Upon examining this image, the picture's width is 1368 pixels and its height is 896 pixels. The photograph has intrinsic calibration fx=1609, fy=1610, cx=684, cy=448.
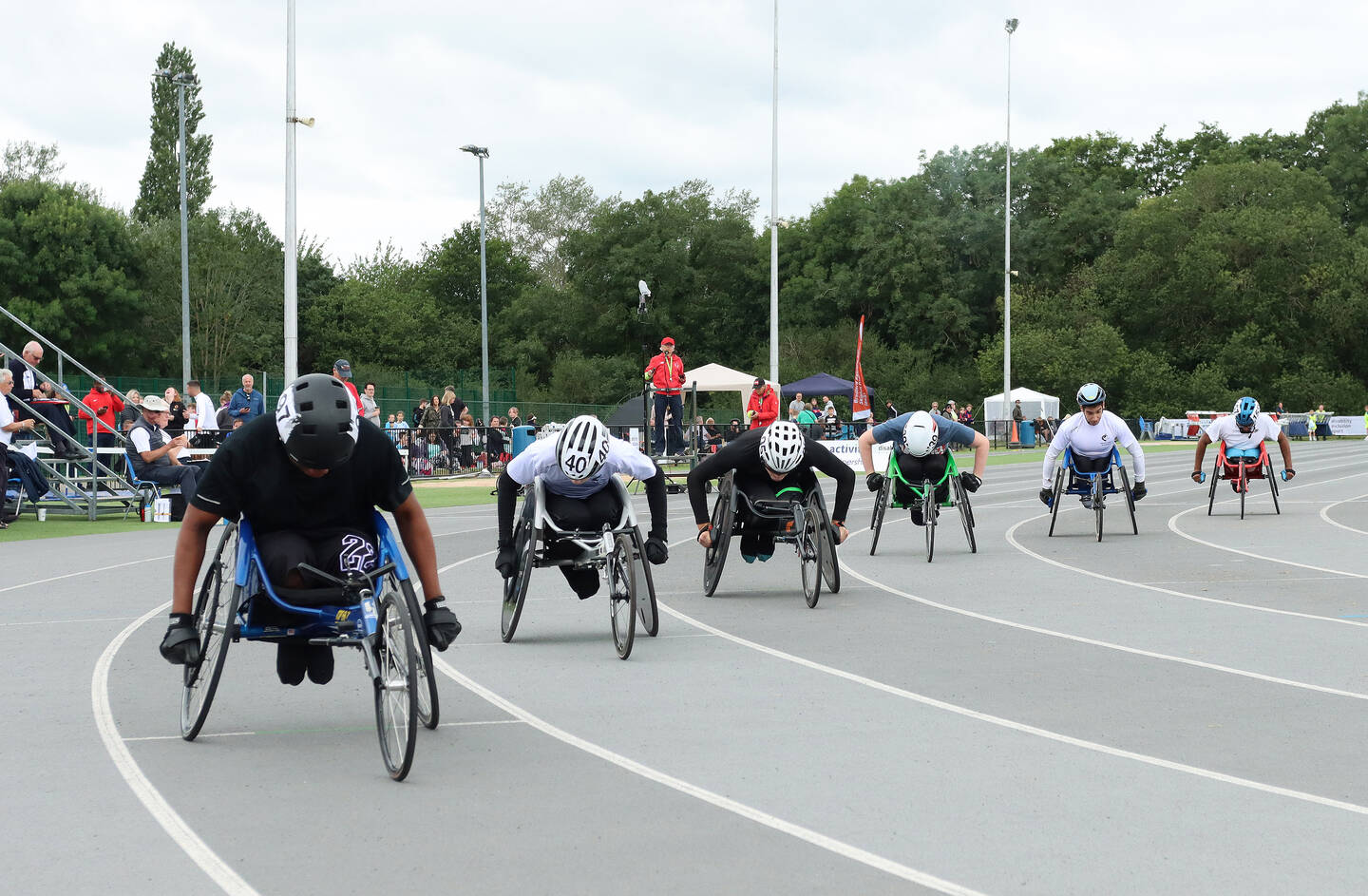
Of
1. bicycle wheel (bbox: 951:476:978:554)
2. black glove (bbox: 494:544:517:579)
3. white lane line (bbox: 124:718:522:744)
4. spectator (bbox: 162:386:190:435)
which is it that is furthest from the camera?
spectator (bbox: 162:386:190:435)

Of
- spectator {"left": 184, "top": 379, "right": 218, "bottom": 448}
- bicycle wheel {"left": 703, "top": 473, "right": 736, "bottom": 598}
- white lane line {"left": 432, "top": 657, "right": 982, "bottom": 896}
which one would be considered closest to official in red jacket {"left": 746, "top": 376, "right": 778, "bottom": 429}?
spectator {"left": 184, "top": 379, "right": 218, "bottom": 448}

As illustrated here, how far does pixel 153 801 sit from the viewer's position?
598 centimetres

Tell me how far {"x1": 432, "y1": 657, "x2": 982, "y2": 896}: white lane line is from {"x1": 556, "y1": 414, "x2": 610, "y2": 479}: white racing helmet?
1.84 metres

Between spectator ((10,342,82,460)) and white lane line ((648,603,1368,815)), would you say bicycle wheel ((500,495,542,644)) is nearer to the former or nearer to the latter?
white lane line ((648,603,1368,815))

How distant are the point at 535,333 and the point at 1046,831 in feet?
261

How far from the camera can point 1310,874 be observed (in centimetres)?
493

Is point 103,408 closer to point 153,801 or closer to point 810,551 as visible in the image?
point 810,551

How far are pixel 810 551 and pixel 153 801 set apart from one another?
23.3 feet

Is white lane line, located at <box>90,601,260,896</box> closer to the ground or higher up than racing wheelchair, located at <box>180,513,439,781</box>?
closer to the ground

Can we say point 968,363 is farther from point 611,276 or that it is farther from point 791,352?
point 611,276

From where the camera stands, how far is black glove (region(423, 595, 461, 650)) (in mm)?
6359

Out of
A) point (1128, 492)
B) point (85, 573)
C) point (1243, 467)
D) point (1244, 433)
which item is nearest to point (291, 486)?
point (85, 573)

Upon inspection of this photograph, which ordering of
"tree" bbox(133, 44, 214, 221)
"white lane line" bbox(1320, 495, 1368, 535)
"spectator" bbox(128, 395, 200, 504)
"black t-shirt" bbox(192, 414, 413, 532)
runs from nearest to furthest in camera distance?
"black t-shirt" bbox(192, 414, 413, 532)
"white lane line" bbox(1320, 495, 1368, 535)
"spectator" bbox(128, 395, 200, 504)
"tree" bbox(133, 44, 214, 221)

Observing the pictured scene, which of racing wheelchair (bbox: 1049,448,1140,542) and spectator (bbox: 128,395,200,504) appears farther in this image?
spectator (bbox: 128,395,200,504)
